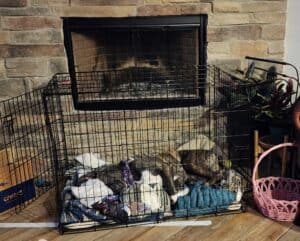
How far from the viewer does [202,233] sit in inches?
72.1

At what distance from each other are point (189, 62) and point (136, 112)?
0.47m

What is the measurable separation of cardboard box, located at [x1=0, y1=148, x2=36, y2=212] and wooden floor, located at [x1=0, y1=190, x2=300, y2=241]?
20 centimetres

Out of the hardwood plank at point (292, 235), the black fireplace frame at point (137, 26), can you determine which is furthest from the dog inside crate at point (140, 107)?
the hardwood plank at point (292, 235)

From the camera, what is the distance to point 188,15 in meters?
2.27

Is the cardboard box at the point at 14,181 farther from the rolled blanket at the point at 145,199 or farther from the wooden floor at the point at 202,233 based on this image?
the rolled blanket at the point at 145,199

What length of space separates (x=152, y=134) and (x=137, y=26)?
69 centimetres

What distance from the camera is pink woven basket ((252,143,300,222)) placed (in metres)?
1.86

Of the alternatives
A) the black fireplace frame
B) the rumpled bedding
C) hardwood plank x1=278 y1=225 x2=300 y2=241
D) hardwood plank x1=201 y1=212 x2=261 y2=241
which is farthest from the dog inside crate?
hardwood plank x1=278 y1=225 x2=300 y2=241

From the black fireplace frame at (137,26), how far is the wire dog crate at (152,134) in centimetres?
1

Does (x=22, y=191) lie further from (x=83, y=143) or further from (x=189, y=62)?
(x=189, y=62)

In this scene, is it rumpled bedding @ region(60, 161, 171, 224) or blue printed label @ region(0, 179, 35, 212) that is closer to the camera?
rumpled bedding @ region(60, 161, 171, 224)

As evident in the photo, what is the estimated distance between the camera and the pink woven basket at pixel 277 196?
1862mm

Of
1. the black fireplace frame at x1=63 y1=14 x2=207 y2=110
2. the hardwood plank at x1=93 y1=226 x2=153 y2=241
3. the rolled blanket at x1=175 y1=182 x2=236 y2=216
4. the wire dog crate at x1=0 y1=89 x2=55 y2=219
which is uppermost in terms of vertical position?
the black fireplace frame at x1=63 y1=14 x2=207 y2=110

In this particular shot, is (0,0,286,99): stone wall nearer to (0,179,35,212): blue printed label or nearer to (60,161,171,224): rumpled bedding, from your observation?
(0,179,35,212): blue printed label
